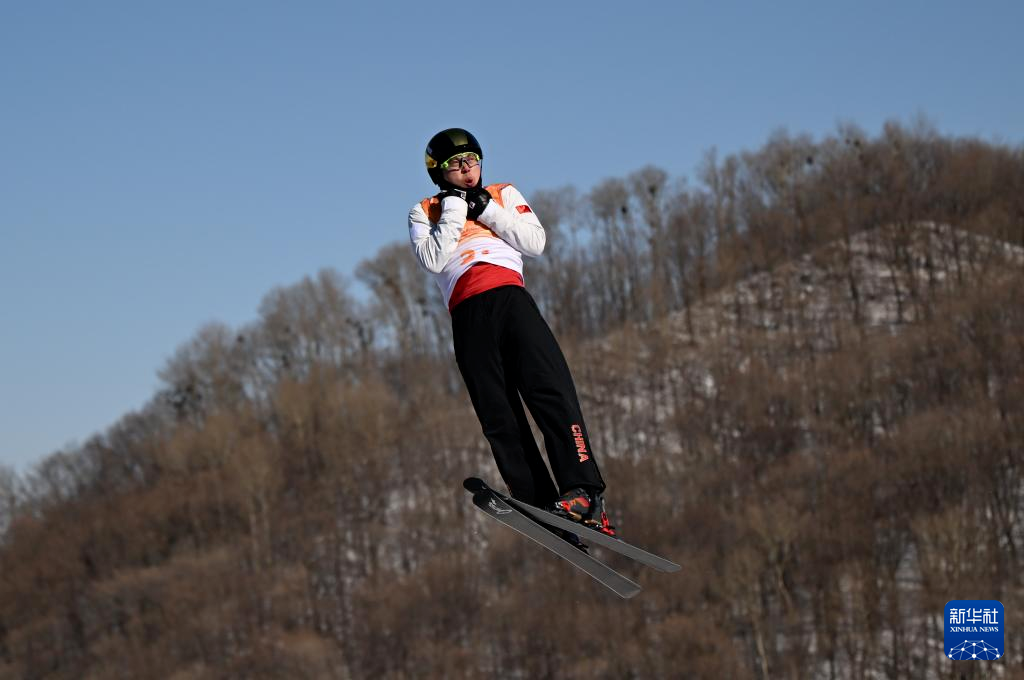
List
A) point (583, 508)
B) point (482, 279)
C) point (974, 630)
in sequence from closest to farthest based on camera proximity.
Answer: point (583, 508) → point (482, 279) → point (974, 630)

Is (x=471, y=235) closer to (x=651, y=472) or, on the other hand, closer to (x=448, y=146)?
(x=448, y=146)

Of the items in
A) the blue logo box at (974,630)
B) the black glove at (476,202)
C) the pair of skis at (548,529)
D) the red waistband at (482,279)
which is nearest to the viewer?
the pair of skis at (548,529)

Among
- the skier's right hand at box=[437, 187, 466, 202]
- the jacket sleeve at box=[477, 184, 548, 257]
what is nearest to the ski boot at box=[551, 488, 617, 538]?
the jacket sleeve at box=[477, 184, 548, 257]

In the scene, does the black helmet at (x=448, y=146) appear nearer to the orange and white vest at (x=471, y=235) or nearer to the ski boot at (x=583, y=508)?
the orange and white vest at (x=471, y=235)

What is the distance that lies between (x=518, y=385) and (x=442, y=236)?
100cm


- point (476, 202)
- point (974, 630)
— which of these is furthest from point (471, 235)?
point (974, 630)

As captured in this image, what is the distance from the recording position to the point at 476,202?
7129mm

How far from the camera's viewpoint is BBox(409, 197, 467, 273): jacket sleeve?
7.01m

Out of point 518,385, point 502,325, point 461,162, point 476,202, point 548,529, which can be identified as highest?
point 461,162

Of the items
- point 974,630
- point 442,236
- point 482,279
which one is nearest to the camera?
point 442,236

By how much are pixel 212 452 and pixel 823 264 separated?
4373 centimetres

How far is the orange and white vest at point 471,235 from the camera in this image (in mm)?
7039

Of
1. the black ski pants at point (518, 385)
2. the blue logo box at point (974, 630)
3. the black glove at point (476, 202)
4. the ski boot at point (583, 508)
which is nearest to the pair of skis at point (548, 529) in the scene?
the ski boot at point (583, 508)

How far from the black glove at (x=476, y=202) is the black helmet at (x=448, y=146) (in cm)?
25
